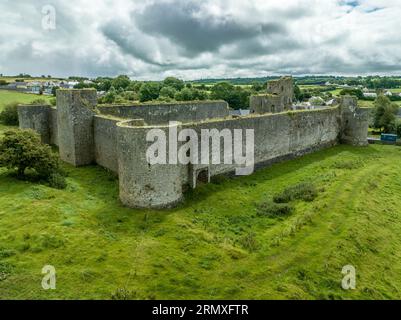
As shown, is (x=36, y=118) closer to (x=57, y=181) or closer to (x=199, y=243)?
(x=57, y=181)

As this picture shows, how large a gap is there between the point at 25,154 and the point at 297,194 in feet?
52.6

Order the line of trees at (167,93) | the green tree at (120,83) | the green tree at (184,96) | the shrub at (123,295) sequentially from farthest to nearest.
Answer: the green tree at (120,83) < the green tree at (184,96) < the line of trees at (167,93) < the shrub at (123,295)

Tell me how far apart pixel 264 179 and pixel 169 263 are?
1286cm

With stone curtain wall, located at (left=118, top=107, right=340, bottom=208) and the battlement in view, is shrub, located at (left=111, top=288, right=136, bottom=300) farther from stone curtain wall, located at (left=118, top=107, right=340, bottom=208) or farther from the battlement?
the battlement

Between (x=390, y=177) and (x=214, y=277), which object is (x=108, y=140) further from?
(x=390, y=177)

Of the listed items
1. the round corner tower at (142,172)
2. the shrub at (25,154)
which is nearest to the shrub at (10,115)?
the shrub at (25,154)

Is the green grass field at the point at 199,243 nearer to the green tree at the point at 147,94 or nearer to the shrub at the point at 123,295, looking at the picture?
Result: the shrub at the point at 123,295

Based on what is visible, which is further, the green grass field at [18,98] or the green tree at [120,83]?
the green tree at [120,83]

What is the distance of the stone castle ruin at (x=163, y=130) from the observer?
61.3 ft

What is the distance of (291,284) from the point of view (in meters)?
13.6

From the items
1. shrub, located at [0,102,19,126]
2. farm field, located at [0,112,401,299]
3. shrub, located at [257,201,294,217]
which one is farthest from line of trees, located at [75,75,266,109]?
shrub, located at [257,201,294,217]

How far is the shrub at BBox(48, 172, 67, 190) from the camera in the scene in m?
21.4

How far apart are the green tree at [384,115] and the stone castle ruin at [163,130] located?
52.5ft

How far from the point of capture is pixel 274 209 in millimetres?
20172
